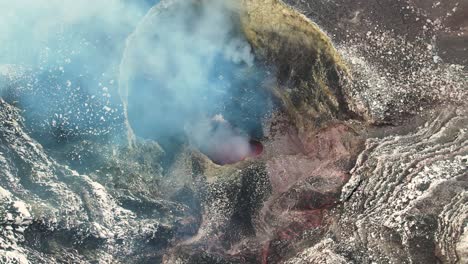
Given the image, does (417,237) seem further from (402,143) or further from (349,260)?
(402,143)

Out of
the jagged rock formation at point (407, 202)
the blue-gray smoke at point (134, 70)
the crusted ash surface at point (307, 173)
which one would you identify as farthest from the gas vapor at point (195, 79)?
the jagged rock formation at point (407, 202)

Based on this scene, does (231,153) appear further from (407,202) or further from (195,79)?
(407,202)

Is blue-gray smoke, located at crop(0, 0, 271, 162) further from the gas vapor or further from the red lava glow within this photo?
the red lava glow

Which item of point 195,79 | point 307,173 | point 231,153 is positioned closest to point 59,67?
point 195,79

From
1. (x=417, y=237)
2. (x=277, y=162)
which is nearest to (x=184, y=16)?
(x=277, y=162)

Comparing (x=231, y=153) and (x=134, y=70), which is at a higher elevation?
(x=134, y=70)

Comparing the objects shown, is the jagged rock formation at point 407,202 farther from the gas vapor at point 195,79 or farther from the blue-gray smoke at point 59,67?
the blue-gray smoke at point 59,67

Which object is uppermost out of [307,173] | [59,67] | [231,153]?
[59,67]

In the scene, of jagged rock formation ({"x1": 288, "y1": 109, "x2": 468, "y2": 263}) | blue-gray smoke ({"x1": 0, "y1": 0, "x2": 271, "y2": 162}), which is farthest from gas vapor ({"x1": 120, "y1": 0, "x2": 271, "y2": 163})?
jagged rock formation ({"x1": 288, "y1": 109, "x2": 468, "y2": 263})
